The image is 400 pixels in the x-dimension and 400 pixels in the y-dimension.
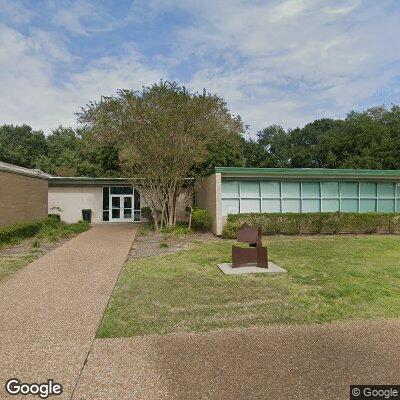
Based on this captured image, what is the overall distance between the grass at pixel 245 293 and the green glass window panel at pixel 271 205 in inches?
224

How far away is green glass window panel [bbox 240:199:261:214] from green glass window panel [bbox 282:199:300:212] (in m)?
1.27

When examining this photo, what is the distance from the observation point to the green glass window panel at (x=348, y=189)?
1656 cm

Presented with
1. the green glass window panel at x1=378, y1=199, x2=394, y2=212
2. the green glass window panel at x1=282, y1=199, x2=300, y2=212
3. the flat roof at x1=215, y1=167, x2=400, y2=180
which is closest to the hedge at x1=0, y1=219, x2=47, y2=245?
the flat roof at x1=215, y1=167, x2=400, y2=180

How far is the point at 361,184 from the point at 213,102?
27.6 ft

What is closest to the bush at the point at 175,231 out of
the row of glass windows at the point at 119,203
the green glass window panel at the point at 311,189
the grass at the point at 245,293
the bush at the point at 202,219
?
the bush at the point at 202,219

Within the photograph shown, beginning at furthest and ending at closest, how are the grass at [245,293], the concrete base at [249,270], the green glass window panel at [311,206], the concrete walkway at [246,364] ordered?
the green glass window panel at [311,206], the concrete base at [249,270], the grass at [245,293], the concrete walkway at [246,364]

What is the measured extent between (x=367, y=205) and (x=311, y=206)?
120 inches

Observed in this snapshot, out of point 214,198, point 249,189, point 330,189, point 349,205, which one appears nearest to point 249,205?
point 249,189

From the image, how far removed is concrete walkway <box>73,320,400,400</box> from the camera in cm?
313

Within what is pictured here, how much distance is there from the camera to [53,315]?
5.09 meters

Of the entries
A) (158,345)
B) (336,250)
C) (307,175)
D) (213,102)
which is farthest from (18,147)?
(158,345)

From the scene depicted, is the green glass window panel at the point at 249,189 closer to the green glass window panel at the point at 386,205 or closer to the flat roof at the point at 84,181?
the green glass window panel at the point at 386,205

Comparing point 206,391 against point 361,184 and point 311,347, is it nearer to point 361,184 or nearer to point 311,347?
point 311,347

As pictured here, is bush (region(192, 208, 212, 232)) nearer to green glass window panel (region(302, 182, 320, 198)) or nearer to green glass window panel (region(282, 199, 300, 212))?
green glass window panel (region(282, 199, 300, 212))
